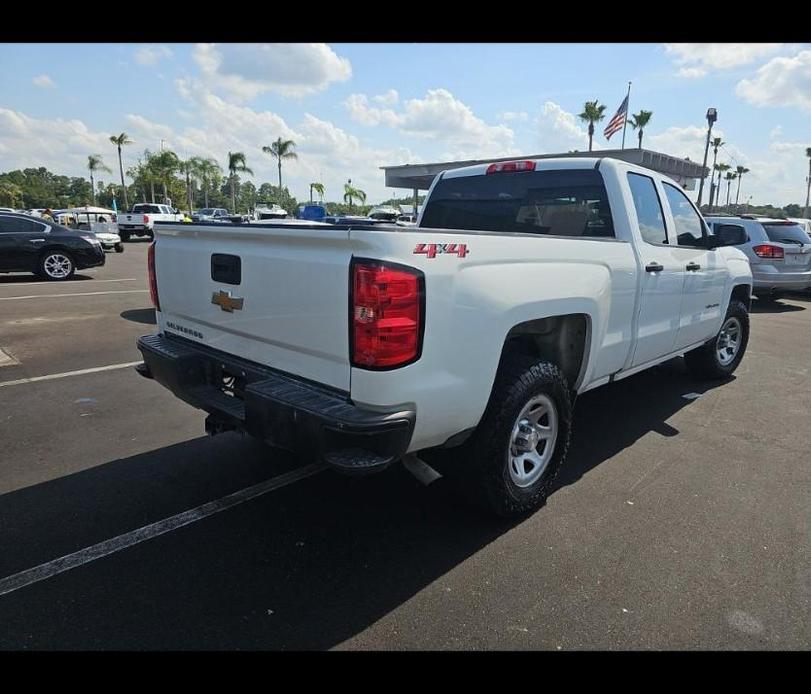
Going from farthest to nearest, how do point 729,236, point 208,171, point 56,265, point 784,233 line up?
point 208,171 < point 56,265 < point 784,233 < point 729,236

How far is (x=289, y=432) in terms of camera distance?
2.41 meters

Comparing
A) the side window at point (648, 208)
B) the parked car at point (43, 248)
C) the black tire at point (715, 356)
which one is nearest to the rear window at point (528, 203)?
the side window at point (648, 208)

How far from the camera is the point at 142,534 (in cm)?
288

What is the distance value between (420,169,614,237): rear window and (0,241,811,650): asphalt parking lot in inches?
64.0

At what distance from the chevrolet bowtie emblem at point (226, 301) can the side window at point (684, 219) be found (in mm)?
3524

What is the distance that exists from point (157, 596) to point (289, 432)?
0.91 meters

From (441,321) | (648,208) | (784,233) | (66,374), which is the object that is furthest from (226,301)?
(784,233)

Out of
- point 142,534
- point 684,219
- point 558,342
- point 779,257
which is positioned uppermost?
point 684,219

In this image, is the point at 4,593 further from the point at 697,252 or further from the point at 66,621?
the point at 697,252

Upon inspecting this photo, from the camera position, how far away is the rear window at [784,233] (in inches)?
428

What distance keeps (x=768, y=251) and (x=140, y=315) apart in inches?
448

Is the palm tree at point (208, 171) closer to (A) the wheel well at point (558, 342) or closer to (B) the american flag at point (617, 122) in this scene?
(B) the american flag at point (617, 122)

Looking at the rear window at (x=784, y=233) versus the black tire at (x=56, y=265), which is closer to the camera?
the rear window at (x=784, y=233)

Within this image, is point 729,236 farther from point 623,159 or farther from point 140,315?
point 623,159
